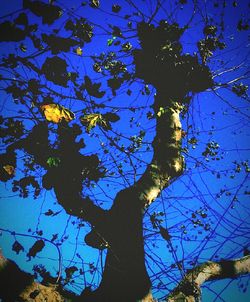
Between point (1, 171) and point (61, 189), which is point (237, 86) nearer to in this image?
point (61, 189)

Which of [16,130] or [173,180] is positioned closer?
[16,130]

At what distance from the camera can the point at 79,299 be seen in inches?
113

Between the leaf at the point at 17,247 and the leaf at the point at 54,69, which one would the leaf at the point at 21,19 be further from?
the leaf at the point at 17,247

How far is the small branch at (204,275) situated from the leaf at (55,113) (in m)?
2.91

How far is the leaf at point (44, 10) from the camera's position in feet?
8.29

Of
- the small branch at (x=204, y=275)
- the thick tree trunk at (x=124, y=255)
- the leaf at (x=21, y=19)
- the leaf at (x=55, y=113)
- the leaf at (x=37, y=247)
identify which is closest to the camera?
the leaf at (x=21, y=19)

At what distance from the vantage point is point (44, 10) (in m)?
2.61

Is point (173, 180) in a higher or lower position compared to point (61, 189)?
higher

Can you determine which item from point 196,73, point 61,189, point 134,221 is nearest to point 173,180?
point 134,221

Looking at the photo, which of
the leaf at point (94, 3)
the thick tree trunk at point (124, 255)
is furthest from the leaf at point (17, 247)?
the leaf at point (94, 3)

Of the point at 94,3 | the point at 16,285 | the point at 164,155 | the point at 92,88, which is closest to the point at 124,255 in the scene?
the point at 16,285

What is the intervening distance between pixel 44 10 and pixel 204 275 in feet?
14.6

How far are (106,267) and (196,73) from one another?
429 centimetres

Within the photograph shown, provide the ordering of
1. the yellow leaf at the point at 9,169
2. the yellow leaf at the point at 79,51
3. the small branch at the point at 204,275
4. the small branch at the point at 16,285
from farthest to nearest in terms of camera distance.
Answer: the yellow leaf at the point at 79,51, the small branch at the point at 204,275, the yellow leaf at the point at 9,169, the small branch at the point at 16,285
